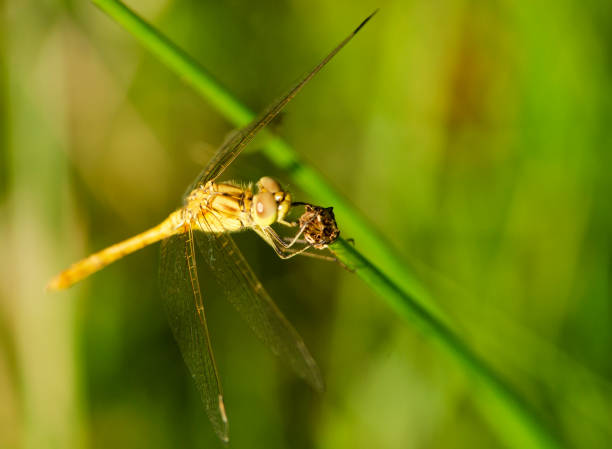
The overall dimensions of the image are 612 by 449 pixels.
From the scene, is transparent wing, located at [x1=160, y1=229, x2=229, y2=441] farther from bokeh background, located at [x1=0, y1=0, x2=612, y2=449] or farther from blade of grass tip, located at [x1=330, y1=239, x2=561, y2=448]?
blade of grass tip, located at [x1=330, y1=239, x2=561, y2=448]

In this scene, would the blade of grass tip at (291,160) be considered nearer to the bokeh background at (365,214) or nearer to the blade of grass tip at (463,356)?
the blade of grass tip at (463,356)

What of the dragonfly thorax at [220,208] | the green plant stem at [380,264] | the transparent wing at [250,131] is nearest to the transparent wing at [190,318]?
the dragonfly thorax at [220,208]

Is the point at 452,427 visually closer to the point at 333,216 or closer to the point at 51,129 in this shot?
the point at 333,216

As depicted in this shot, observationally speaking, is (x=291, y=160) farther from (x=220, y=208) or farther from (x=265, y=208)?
(x=220, y=208)

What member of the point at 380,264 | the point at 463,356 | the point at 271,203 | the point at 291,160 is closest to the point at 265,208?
the point at 271,203

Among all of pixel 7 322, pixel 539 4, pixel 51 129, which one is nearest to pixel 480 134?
pixel 539 4
